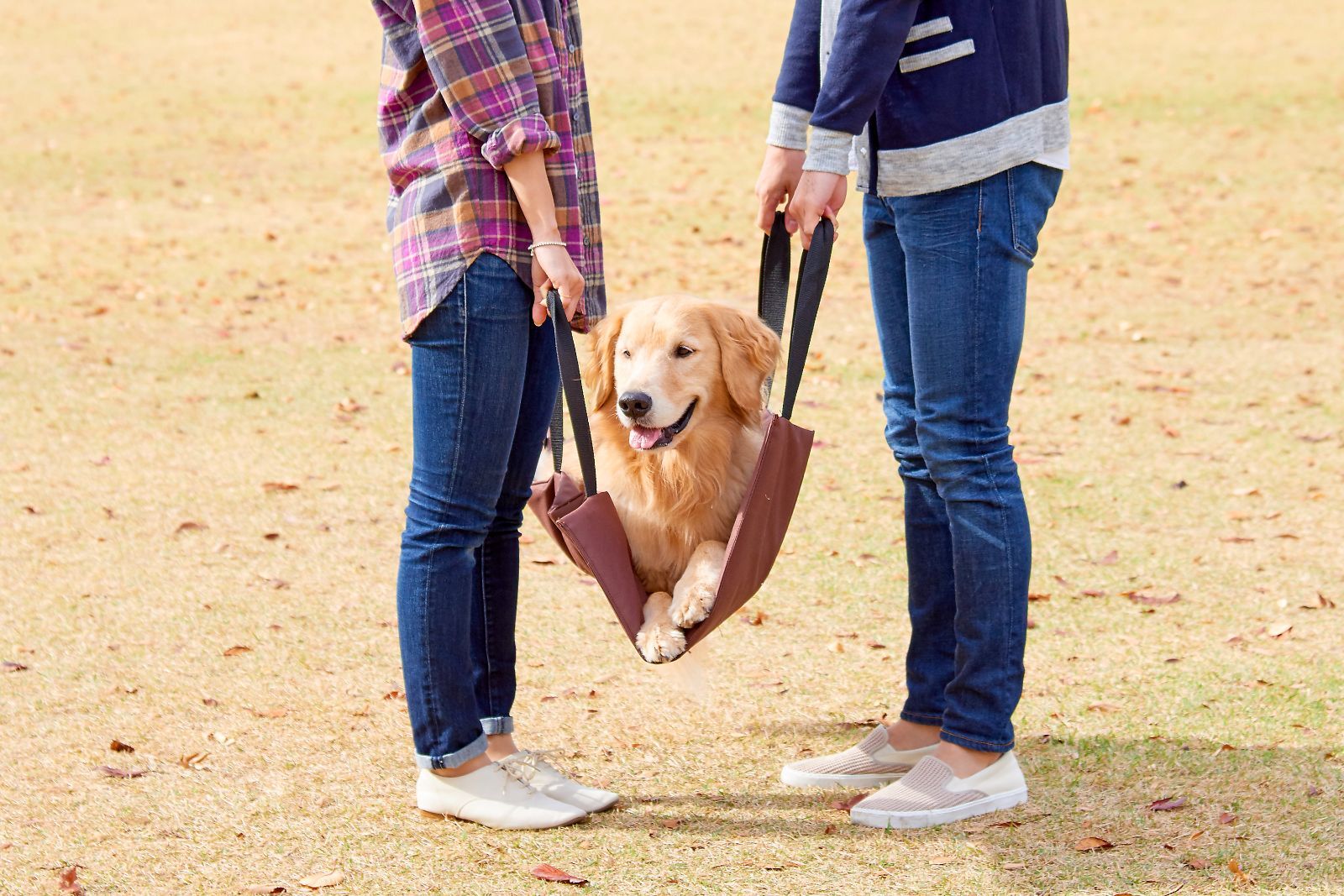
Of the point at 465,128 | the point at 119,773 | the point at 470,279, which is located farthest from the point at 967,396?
the point at 119,773

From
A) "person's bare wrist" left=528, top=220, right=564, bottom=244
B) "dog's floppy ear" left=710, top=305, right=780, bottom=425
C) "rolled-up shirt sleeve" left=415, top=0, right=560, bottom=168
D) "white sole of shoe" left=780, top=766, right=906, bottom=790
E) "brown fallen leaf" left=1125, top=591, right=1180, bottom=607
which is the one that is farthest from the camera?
"brown fallen leaf" left=1125, top=591, right=1180, bottom=607

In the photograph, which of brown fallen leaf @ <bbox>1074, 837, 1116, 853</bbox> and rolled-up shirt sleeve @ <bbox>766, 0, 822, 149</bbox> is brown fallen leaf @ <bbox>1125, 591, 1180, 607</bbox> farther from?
A: rolled-up shirt sleeve @ <bbox>766, 0, 822, 149</bbox>

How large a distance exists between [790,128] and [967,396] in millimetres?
764

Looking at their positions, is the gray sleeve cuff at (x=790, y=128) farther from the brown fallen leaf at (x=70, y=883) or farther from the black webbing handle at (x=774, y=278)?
the brown fallen leaf at (x=70, y=883)

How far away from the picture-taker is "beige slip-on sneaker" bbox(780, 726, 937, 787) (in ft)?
11.8

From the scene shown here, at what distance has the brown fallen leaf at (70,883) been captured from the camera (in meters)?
3.05

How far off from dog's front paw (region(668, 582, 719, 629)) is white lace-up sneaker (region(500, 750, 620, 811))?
1.83 feet

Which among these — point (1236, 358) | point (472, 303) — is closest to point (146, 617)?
point (472, 303)

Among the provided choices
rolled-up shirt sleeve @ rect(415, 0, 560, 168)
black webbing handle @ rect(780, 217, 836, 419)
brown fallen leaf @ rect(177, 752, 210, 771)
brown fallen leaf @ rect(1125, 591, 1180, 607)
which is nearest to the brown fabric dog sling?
black webbing handle @ rect(780, 217, 836, 419)

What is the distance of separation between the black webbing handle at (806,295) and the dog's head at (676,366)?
0.19m

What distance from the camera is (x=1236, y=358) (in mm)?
8281

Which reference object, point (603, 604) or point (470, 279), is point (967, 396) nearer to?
point (470, 279)

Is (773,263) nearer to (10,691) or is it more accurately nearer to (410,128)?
(410,128)

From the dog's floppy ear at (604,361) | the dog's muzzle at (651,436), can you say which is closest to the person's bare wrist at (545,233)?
the dog's floppy ear at (604,361)
